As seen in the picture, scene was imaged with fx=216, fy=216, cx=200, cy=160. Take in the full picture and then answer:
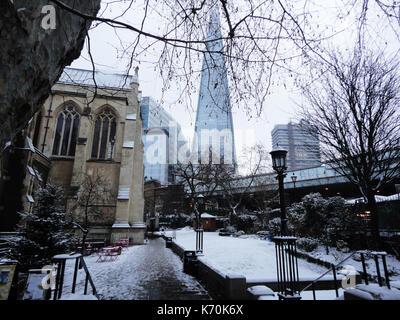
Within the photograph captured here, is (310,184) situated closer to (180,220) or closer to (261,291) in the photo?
(180,220)

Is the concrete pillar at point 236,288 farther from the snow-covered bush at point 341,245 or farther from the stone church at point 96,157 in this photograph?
the stone church at point 96,157

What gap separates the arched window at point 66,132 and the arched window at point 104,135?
2.05 m

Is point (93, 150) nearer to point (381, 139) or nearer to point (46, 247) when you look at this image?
point (46, 247)

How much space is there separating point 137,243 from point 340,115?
19085 millimetres

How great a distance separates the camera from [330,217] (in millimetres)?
12289

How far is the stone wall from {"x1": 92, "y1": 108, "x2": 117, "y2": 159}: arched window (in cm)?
2183

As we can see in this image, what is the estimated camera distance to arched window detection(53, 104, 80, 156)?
2203 centimetres

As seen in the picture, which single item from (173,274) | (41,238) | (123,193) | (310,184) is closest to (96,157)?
(123,193)

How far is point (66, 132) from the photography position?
886 inches

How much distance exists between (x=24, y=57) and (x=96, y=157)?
22544mm

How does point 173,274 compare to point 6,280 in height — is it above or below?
below

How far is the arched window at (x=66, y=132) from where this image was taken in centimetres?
2203

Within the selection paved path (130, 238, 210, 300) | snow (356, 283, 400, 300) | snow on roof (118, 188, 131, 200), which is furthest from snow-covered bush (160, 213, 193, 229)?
snow (356, 283, 400, 300)

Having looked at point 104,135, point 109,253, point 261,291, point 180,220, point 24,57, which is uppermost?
point 104,135
